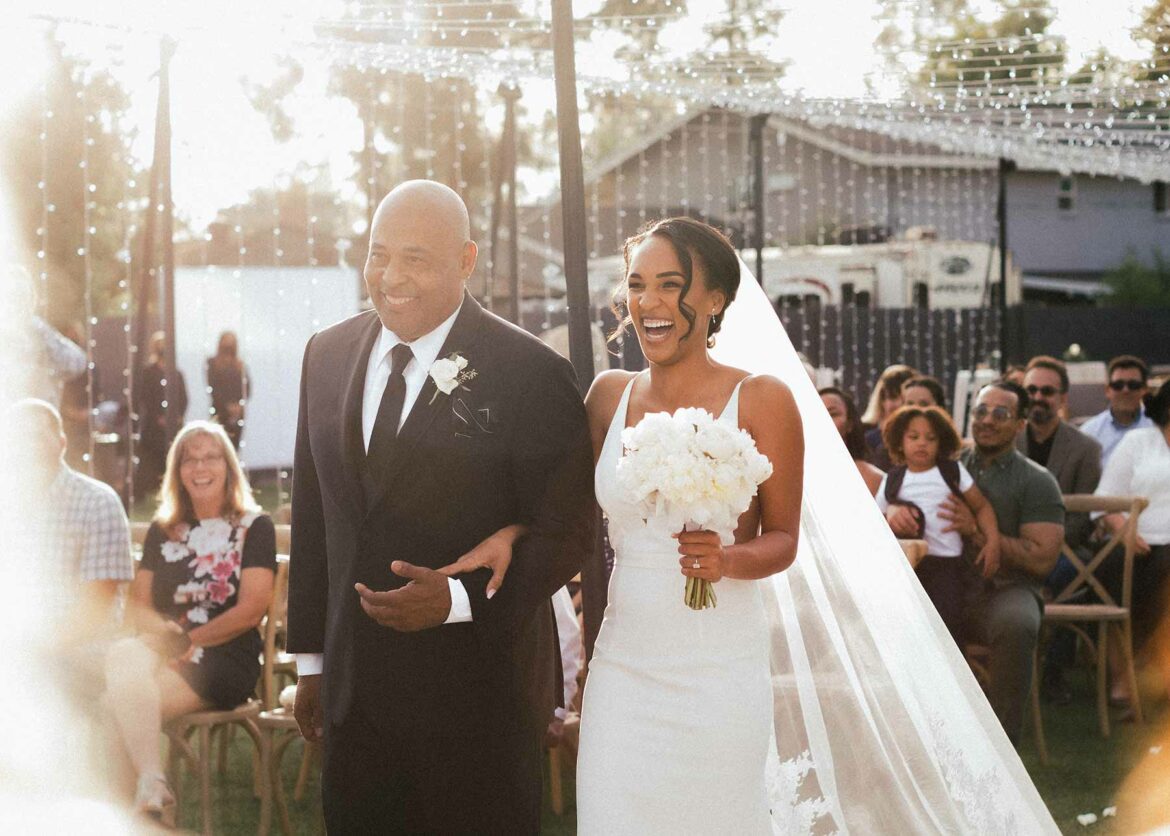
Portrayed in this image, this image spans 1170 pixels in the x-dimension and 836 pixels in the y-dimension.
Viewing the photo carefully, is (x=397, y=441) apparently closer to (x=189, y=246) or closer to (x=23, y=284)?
(x=23, y=284)

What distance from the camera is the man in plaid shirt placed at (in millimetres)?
6062

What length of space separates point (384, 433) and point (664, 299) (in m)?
0.77

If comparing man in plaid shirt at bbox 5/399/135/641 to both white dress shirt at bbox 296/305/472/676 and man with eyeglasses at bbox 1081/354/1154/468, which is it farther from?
man with eyeglasses at bbox 1081/354/1154/468

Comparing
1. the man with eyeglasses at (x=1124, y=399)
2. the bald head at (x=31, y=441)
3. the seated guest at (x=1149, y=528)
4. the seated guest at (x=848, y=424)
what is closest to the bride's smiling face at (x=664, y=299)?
the bald head at (x=31, y=441)

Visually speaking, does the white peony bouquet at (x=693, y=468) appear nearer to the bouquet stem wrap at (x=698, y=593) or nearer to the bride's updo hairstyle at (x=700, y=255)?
the bouquet stem wrap at (x=698, y=593)

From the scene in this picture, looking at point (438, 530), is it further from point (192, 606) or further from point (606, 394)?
point (192, 606)

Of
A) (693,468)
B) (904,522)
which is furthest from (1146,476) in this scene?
(693,468)

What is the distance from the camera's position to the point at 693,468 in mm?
3174

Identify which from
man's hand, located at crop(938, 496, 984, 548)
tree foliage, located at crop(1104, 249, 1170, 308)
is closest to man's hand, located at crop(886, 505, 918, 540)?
man's hand, located at crop(938, 496, 984, 548)

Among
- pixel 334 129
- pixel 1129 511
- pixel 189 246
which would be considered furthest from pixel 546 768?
pixel 189 246

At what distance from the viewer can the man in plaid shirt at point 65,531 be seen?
6062mm

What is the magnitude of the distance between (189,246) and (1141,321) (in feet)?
62.3

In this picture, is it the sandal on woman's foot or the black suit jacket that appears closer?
the black suit jacket

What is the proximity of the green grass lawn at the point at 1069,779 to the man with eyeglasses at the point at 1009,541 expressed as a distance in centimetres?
37
